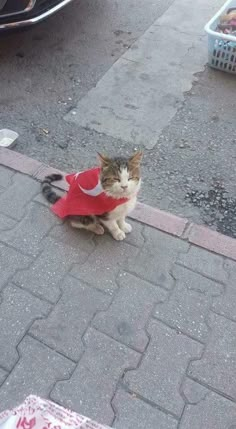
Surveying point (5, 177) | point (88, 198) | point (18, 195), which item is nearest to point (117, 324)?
point (88, 198)

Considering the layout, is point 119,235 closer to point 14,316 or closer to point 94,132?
point 14,316

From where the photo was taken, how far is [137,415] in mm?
1947

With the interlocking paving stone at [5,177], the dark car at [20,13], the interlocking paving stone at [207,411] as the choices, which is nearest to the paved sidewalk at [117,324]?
the interlocking paving stone at [207,411]

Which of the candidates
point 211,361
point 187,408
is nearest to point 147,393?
point 187,408

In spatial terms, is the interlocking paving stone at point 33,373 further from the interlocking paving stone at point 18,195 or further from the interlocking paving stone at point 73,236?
the interlocking paving stone at point 18,195

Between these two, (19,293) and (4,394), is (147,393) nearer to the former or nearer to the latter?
(4,394)

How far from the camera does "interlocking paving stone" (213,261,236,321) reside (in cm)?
234

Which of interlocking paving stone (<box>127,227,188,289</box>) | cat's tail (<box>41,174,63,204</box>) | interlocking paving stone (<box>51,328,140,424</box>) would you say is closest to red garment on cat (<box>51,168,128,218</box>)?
cat's tail (<box>41,174,63,204</box>)

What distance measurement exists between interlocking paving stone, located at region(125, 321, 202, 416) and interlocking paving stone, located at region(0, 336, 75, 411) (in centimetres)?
35

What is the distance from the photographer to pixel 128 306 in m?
2.34

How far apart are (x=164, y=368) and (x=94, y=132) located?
2043 mm

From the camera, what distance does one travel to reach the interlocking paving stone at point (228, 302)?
92.2 inches

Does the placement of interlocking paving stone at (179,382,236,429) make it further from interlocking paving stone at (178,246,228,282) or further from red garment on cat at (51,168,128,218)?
red garment on cat at (51,168,128,218)

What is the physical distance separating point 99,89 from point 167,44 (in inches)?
42.6
